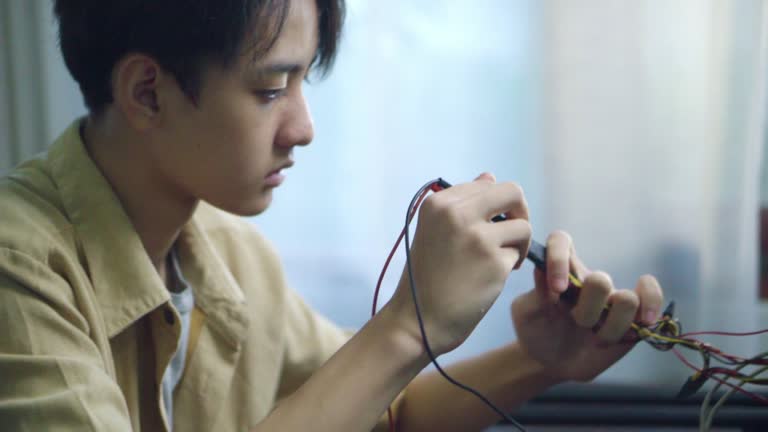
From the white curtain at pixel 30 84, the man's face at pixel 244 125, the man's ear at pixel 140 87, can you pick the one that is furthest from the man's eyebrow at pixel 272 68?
the white curtain at pixel 30 84

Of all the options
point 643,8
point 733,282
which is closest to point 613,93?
point 643,8

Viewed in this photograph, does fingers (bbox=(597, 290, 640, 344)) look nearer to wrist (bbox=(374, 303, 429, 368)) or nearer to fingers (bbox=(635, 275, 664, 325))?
fingers (bbox=(635, 275, 664, 325))

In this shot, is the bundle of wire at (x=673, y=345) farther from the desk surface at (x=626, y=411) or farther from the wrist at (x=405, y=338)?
the desk surface at (x=626, y=411)

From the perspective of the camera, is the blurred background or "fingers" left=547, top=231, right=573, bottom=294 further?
the blurred background

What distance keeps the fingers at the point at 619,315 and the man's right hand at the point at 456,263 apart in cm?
15

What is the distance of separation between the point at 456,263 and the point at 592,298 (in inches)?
7.3

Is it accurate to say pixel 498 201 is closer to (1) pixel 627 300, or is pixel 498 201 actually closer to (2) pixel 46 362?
(1) pixel 627 300

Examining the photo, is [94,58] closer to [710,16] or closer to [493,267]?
[493,267]

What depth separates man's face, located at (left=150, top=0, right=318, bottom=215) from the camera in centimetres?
78

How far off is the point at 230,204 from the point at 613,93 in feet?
2.20

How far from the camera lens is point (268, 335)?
996 mm

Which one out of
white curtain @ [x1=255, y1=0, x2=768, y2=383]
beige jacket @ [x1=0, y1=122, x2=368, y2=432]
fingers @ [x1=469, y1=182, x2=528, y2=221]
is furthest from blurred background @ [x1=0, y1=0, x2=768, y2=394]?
fingers @ [x1=469, y1=182, x2=528, y2=221]

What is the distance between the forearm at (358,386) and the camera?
0.70m

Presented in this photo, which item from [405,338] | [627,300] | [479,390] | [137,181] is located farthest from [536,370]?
[137,181]
